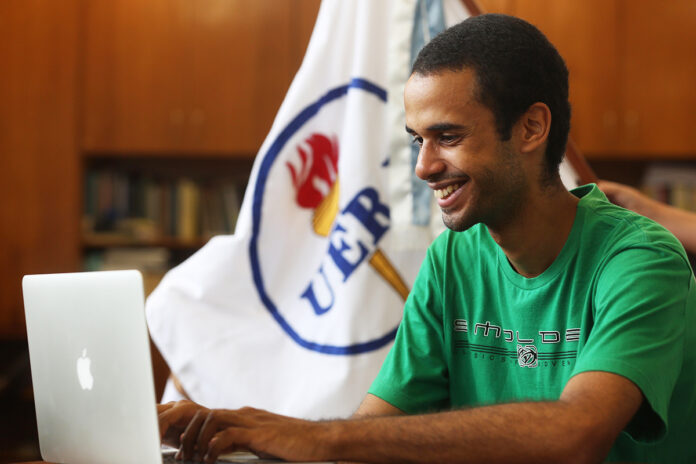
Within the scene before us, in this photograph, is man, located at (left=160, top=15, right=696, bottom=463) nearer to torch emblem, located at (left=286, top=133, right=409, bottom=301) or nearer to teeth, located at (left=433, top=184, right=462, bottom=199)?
teeth, located at (left=433, top=184, right=462, bottom=199)

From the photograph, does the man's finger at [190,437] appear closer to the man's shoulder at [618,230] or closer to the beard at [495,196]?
the beard at [495,196]

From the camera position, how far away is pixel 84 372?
0.86 metres

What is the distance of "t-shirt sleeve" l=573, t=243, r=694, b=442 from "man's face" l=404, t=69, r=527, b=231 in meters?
0.19

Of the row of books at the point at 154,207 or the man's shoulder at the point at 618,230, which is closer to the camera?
the man's shoulder at the point at 618,230

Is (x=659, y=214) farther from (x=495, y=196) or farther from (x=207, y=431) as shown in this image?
(x=207, y=431)

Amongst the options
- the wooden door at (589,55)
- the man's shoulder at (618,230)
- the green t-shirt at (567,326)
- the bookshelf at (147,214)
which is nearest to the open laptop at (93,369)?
the green t-shirt at (567,326)

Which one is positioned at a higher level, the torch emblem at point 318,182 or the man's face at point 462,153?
the man's face at point 462,153

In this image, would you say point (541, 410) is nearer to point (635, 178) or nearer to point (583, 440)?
point (583, 440)

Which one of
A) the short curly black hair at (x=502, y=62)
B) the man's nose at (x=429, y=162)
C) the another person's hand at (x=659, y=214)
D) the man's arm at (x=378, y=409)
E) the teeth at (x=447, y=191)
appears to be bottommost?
the man's arm at (x=378, y=409)

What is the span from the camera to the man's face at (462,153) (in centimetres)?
110

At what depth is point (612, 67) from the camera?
3.78m

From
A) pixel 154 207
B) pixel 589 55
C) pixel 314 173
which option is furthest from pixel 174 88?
pixel 314 173

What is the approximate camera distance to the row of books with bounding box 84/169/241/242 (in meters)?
3.90

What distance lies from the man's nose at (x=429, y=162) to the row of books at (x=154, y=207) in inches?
114
